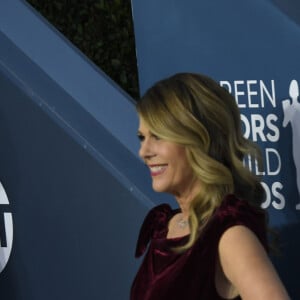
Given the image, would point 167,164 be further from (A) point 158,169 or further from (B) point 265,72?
(B) point 265,72

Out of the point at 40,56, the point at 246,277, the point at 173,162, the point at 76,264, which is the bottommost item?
the point at 76,264

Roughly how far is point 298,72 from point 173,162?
0.84 m

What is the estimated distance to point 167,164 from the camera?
210 centimetres

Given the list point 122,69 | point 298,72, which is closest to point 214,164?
point 298,72

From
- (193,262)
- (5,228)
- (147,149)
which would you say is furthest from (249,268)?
(5,228)

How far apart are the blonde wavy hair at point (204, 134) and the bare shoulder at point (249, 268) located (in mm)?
120

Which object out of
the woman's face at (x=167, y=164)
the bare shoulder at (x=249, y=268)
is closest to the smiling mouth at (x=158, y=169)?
the woman's face at (x=167, y=164)

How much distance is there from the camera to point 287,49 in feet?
9.17

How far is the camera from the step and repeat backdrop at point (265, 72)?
2.77 m

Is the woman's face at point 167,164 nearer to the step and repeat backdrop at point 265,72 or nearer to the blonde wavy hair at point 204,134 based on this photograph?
the blonde wavy hair at point 204,134

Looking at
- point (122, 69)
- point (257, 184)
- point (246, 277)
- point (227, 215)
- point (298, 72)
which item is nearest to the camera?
point (246, 277)

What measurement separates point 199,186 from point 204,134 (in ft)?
0.42

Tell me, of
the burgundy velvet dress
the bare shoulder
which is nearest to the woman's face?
the burgundy velvet dress

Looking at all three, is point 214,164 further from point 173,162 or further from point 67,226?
point 67,226
